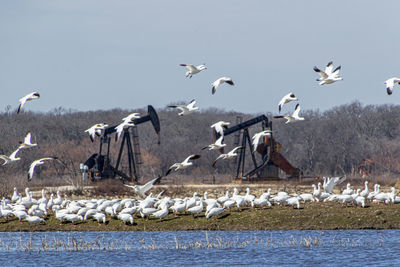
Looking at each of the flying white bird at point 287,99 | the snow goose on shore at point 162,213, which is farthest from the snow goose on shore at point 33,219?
the flying white bird at point 287,99

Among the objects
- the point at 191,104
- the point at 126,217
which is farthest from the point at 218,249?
the point at 191,104

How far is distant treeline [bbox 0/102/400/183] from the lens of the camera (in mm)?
→ 85000

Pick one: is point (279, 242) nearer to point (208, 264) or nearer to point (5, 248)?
point (208, 264)

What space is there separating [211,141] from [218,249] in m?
81.8

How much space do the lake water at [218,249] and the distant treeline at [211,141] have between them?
42.2 metres

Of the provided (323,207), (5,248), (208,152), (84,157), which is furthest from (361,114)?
(5,248)

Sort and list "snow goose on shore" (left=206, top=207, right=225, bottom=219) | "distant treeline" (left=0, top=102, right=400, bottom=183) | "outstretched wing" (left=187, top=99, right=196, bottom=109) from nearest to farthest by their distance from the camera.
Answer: "snow goose on shore" (left=206, top=207, right=225, bottom=219) → "outstretched wing" (left=187, top=99, right=196, bottom=109) → "distant treeline" (left=0, top=102, right=400, bottom=183)

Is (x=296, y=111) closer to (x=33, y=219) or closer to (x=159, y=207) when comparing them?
(x=159, y=207)

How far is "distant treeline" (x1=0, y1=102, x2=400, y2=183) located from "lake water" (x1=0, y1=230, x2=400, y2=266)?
42.2 metres

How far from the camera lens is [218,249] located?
92.7 ft

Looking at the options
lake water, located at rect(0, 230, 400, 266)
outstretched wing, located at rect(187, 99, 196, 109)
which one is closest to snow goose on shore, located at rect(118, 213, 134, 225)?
lake water, located at rect(0, 230, 400, 266)

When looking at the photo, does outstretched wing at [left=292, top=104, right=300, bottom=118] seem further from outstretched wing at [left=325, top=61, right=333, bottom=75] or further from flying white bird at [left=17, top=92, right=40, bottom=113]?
flying white bird at [left=17, top=92, right=40, bottom=113]

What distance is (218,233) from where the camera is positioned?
107ft

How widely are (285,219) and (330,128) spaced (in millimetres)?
77761
